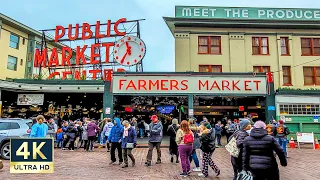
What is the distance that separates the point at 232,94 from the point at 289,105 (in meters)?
4.03

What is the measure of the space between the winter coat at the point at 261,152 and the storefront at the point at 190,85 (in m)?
15.6

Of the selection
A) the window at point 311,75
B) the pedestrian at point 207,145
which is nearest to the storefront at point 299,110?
the window at point 311,75

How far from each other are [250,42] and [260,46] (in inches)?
39.3

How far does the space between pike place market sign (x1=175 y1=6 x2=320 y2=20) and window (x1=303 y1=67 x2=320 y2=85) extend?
470 centimetres

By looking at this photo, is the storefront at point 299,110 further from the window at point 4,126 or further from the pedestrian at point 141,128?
the window at point 4,126

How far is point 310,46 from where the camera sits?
2702 cm

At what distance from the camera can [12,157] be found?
582 cm

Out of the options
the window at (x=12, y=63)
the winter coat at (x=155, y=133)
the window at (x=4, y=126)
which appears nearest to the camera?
the winter coat at (x=155, y=133)

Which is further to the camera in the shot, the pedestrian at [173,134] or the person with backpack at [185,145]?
the pedestrian at [173,134]

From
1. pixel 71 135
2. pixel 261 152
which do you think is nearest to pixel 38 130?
pixel 71 135

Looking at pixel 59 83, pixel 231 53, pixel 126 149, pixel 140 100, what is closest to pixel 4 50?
pixel 59 83

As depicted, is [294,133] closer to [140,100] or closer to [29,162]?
[140,100]

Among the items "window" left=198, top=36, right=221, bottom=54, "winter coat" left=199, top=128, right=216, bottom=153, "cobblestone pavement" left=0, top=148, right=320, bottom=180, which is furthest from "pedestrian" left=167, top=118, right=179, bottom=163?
"window" left=198, top=36, right=221, bottom=54

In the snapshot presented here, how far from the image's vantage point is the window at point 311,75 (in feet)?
86.6
